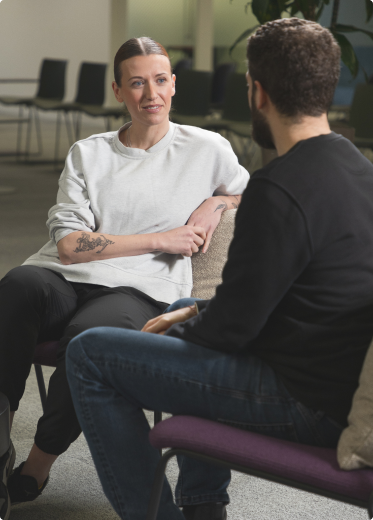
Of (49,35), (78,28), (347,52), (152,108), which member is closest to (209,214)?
(152,108)

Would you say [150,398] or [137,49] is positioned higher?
[137,49]

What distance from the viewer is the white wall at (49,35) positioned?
10766 millimetres

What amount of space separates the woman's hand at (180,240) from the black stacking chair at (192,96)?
459 centimetres

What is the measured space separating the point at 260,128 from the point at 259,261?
0.30 metres

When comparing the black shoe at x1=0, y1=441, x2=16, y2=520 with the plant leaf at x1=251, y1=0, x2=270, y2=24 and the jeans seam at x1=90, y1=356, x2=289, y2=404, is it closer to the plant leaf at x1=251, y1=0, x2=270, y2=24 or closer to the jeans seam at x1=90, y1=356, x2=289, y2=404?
the jeans seam at x1=90, y1=356, x2=289, y2=404

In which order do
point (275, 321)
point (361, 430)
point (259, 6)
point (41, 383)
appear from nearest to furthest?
point (361, 430)
point (275, 321)
point (41, 383)
point (259, 6)

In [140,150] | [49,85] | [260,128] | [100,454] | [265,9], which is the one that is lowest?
[49,85]

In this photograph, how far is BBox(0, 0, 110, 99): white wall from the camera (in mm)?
10766

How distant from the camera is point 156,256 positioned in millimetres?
1783

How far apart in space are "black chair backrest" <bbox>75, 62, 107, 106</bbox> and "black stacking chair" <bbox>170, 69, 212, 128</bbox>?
3.50 ft

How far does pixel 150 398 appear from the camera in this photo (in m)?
1.19

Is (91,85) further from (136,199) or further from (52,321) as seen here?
(52,321)

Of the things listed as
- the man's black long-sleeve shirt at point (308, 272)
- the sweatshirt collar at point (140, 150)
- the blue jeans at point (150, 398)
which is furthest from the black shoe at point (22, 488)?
the sweatshirt collar at point (140, 150)

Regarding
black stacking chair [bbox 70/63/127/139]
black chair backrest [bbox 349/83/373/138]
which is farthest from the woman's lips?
black stacking chair [bbox 70/63/127/139]
